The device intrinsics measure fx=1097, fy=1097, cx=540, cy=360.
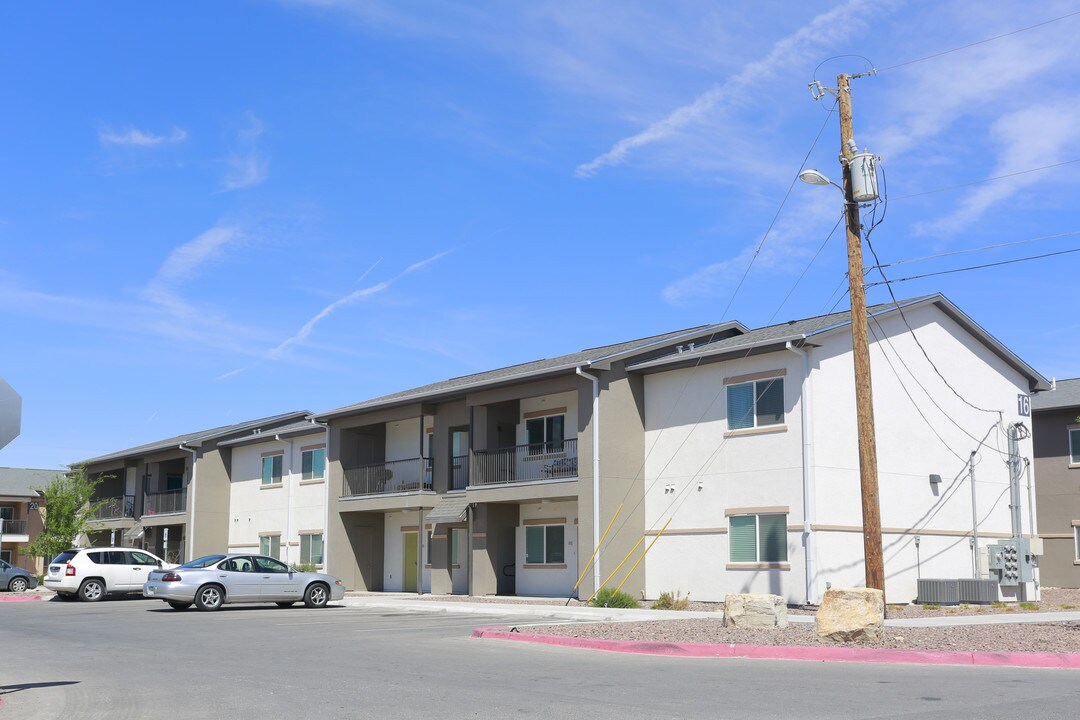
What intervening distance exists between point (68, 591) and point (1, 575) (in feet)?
28.0

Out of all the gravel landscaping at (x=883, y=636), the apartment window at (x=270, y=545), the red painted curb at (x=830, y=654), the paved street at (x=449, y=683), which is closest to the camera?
the paved street at (x=449, y=683)

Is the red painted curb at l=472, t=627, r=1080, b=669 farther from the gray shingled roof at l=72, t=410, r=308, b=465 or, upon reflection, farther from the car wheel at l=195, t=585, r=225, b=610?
the gray shingled roof at l=72, t=410, r=308, b=465

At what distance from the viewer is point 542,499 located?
30422mm

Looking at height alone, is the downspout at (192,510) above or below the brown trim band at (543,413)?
below

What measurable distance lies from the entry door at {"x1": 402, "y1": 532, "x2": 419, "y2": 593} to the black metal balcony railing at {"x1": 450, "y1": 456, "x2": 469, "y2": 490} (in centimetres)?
412

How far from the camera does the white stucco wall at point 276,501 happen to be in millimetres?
40844

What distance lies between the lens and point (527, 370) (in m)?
33.6

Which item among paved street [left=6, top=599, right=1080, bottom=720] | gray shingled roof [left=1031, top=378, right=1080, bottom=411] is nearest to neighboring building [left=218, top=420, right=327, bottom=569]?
paved street [left=6, top=599, right=1080, bottom=720]

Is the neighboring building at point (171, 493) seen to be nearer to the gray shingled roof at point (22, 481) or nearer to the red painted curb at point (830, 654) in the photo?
the gray shingled roof at point (22, 481)

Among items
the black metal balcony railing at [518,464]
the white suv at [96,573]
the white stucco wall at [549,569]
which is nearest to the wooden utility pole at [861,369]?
the white stucco wall at [549,569]

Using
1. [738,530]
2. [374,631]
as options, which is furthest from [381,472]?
[374,631]

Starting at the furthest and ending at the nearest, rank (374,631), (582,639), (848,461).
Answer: (848,461) < (374,631) < (582,639)

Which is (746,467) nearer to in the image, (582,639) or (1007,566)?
(1007,566)

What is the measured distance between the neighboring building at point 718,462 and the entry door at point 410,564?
1746 millimetres
